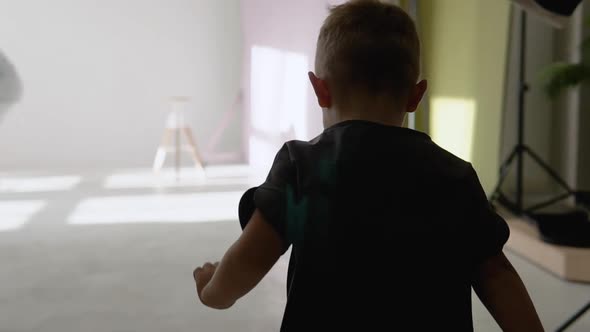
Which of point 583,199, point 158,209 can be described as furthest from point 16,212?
point 583,199

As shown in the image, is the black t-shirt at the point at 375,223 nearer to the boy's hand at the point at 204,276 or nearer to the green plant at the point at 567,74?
the boy's hand at the point at 204,276

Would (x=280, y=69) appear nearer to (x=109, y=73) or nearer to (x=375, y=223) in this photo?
(x=109, y=73)

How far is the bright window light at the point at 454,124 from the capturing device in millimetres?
2820

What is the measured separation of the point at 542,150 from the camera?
10.7 ft

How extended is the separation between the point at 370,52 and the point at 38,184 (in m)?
3.93

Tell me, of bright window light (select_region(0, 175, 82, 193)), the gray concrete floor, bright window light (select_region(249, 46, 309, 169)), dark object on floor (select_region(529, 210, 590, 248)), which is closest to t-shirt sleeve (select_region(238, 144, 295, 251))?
the gray concrete floor

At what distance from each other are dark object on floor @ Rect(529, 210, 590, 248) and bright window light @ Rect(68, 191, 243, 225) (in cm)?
140

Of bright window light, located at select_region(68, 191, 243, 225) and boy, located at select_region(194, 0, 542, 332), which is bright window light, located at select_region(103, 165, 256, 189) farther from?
boy, located at select_region(194, 0, 542, 332)

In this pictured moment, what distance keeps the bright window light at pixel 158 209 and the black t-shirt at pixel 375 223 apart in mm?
2269

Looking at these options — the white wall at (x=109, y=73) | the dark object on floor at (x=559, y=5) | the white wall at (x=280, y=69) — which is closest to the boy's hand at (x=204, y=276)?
the dark object on floor at (x=559, y=5)

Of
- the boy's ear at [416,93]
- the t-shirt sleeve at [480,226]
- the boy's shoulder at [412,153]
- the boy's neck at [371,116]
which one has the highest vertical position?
the boy's ear at [416,93]

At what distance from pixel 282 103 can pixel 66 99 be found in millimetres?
2189

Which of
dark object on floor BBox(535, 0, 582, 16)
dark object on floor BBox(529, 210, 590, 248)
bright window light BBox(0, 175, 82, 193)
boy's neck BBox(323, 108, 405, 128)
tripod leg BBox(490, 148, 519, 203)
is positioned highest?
dark object on floor BBox(535, 0, 582, 16)

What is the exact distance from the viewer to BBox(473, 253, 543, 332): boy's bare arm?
0.76 metres
